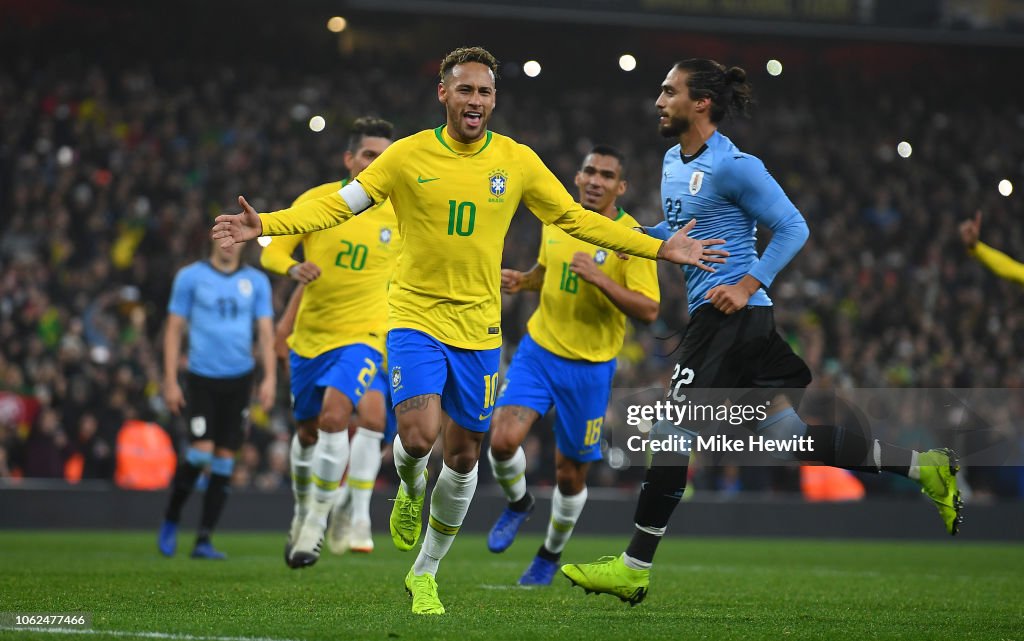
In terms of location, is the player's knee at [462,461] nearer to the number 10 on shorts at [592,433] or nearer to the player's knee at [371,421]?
the number 10 on shorts at [592,433]

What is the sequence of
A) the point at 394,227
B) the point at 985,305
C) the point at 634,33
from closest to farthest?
the point at 394,227 → the point at 985,305 → the point at 634,33

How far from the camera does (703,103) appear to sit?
6906 mm

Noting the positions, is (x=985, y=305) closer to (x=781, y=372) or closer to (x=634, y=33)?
(x=634, y=33)

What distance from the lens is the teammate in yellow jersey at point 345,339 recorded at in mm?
8961

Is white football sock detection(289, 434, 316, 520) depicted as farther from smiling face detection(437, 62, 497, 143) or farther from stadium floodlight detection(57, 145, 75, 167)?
stadium floodlight detection(57, 145, 75, 167)

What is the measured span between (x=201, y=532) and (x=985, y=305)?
16618mm

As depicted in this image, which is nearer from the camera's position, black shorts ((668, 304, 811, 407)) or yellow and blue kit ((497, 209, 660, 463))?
black shorts ((668, 304, 811, 407))

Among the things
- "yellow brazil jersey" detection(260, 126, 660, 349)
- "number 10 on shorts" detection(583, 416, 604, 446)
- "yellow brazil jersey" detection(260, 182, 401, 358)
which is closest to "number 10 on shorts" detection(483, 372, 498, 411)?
"yellow brazil jersey" detection(260, 126, 660, 349)

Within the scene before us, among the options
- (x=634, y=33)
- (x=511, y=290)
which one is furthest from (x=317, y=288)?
(x=634, y=33)

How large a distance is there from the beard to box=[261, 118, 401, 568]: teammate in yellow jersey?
104 inches

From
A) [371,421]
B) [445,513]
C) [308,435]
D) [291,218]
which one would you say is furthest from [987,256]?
[308,435]

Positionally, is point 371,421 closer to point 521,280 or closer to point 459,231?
point 521,280

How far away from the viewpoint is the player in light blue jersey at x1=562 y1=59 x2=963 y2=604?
6.46 m

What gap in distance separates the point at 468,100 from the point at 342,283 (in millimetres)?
3029
